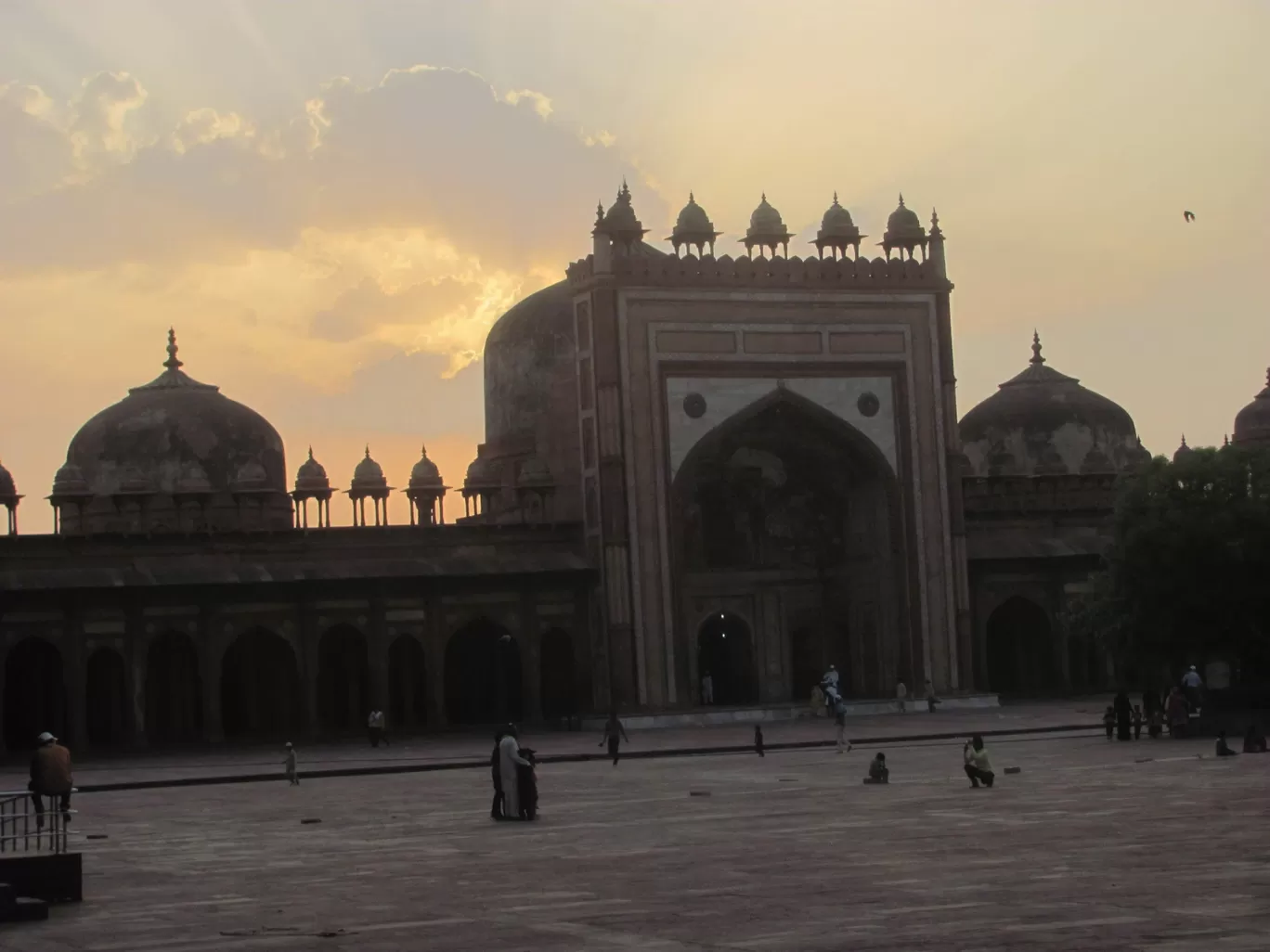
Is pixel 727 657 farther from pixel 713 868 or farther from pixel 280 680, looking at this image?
pixel 713 868

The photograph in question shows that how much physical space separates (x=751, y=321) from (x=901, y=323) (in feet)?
12.1

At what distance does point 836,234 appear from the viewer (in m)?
47.7

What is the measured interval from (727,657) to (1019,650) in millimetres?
7183

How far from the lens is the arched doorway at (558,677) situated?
46.2 m

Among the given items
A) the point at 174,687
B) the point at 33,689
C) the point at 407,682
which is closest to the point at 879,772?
the point at 407,682

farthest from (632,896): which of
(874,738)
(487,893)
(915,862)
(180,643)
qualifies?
(180,643)

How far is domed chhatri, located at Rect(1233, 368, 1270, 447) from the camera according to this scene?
6244cm

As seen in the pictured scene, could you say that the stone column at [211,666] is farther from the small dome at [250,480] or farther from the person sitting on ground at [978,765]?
the person sitting on ground at [978,765]

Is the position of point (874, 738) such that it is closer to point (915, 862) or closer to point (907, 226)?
point (907, 226)

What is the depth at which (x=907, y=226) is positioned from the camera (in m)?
48.0

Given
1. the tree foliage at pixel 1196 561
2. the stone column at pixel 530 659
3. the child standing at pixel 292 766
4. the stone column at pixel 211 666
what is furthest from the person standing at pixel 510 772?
the stone column at pixel 530 659

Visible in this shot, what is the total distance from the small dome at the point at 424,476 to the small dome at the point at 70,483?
7.12 m

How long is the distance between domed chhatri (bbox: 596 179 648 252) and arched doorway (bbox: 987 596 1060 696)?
12431 millimetres

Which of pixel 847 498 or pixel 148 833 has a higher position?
pixel 847 498
